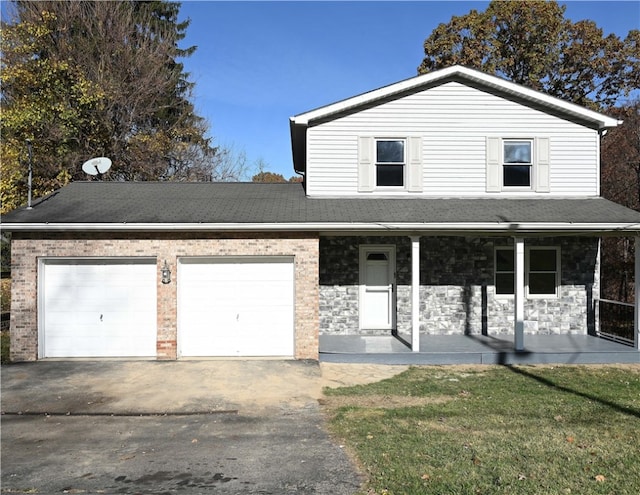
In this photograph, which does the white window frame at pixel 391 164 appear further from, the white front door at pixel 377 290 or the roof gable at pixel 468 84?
the white front door at pixel 377 290

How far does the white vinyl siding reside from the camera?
11469mm

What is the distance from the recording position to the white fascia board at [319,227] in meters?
9.23

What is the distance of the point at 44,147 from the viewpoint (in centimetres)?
1784

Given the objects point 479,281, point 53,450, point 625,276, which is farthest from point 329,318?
point 625,276

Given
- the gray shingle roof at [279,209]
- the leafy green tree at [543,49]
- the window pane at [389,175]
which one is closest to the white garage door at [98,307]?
the gray shingle roof at [279,209]

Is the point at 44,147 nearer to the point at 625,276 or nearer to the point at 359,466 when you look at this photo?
the point at 359,466

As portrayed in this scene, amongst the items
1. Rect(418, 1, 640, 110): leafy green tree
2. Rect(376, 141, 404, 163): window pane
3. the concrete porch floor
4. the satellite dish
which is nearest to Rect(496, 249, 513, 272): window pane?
the concrete porch floor

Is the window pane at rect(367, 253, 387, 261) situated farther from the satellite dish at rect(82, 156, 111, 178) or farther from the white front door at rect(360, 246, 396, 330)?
the satellite dish at rect(82, 156, 111, 178)

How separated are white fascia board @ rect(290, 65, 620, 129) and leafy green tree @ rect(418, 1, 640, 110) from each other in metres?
11.8

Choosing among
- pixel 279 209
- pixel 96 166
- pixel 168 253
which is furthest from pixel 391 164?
pixel 96 166

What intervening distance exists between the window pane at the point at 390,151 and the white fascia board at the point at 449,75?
3.77 feet

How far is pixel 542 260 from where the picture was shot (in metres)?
11.6

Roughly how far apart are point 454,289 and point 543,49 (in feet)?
53.7

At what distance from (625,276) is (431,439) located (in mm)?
16684
